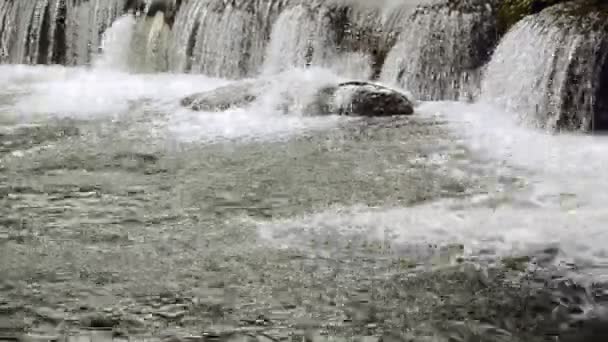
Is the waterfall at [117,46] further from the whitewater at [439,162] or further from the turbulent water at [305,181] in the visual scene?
the turbulent water at [305,181]

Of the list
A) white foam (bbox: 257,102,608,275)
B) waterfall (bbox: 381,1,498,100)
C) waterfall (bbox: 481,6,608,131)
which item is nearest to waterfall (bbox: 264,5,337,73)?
waterfall (bbox: 381,1,498,100)

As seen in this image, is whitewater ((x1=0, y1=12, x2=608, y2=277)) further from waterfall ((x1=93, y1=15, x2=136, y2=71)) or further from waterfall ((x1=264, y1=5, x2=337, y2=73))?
waterfall ((x1=264, y1=5, x2=337, y2=73))

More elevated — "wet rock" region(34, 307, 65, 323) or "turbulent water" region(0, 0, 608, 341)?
"turbulent water" region(0, 0, 608, 341)

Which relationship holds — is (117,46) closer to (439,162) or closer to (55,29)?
(55,29)

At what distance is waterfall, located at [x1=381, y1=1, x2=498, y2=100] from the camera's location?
424 inches

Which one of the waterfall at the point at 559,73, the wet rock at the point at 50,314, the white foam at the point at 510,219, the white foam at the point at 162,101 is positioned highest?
the waterfall at the point at 559,73

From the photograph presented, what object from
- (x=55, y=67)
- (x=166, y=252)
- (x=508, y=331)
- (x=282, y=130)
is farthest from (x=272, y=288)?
(x=55, y=67)

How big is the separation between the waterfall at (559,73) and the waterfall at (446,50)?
2.26 ft

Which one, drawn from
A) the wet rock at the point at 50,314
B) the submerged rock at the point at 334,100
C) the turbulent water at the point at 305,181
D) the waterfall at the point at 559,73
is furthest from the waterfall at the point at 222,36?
the wet rock at the point at 50,314

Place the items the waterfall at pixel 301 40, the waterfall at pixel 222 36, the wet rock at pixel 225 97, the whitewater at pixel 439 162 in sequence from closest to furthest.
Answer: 1. the whitewater at pixel 439 162
2. the wet rock at pixel 225 97
3. the waterfall at pixel 301 40
4. the waterfall at pixel 222 36

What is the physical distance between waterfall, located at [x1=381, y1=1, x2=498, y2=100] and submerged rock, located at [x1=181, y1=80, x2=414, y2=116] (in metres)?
0.83

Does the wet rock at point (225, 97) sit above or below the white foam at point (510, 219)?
above

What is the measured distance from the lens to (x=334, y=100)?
388 inches

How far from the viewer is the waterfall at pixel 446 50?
424 inches
